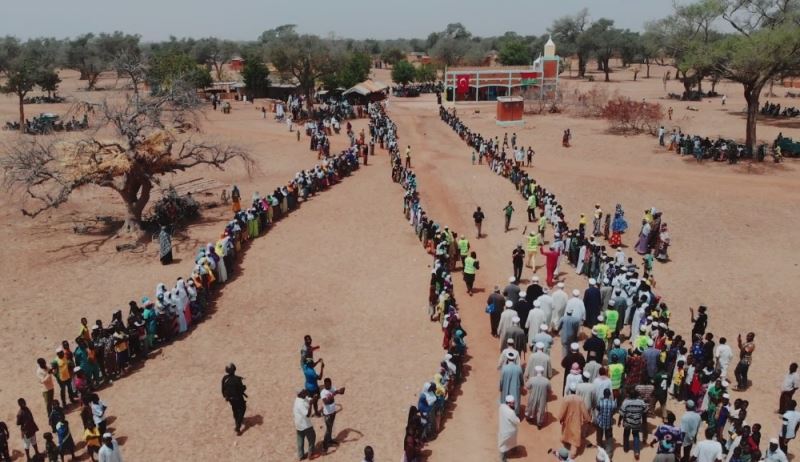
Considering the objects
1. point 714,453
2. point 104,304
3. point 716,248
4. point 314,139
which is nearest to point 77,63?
point 314,139

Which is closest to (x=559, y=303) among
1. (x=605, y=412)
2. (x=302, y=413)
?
(x=605, y=412)

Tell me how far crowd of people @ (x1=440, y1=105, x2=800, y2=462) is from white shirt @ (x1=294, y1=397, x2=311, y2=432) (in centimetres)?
276

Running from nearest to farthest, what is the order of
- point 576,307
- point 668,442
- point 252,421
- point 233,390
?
point 668,442 < point 233,390 < point 252,421 < point 576,307

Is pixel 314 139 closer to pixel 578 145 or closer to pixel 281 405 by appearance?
pixel 578 145

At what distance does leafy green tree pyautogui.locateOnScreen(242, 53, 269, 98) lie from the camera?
54625 millimetres

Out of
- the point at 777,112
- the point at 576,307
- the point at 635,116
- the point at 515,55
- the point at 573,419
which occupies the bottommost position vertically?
the point at 573,419

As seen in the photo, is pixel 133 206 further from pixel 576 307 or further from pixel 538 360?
pixel 538 360

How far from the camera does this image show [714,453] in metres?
8.07

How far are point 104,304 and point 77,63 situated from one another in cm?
6952

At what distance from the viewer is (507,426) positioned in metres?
8.90

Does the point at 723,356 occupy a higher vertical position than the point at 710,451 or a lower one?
higher

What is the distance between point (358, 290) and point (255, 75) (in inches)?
1715

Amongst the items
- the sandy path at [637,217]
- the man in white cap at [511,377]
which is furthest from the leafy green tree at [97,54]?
the man in white cap at [511,377]

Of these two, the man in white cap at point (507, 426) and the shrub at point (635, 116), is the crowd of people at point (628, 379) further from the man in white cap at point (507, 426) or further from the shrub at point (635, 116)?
the shrub at point (635, 116)
